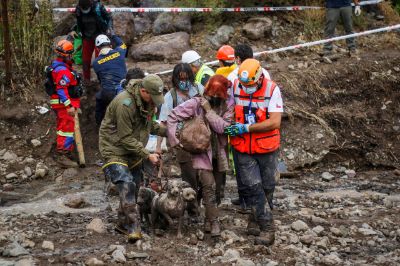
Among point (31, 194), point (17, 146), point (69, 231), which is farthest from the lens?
point (17, 146)

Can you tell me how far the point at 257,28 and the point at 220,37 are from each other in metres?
0.79

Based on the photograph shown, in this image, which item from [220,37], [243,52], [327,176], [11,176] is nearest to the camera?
[243,52]

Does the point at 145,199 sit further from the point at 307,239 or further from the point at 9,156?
the point at 9,156

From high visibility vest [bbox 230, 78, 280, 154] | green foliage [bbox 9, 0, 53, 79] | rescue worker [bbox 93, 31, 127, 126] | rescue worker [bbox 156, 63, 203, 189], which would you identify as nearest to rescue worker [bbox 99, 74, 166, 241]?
rescue worker [bbox 156, 63, 203, 189]

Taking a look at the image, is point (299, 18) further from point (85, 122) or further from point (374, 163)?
point (85, 122)

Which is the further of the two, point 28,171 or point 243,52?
point 28,171

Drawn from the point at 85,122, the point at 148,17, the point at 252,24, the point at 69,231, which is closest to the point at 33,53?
the point at 85,122

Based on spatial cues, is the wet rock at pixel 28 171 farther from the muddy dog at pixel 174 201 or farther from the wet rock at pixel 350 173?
the wet rock at pixel 350 173

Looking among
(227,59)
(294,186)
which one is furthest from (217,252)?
(294,186)

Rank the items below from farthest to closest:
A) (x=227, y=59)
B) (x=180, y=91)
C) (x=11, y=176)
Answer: (x=11, y=176)
(x=227, y=59)
(x=180, y=91)

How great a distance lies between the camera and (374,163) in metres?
11.9

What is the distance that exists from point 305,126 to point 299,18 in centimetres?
355

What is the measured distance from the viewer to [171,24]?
14.4 meters

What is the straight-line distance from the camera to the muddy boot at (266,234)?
7.62 meters
